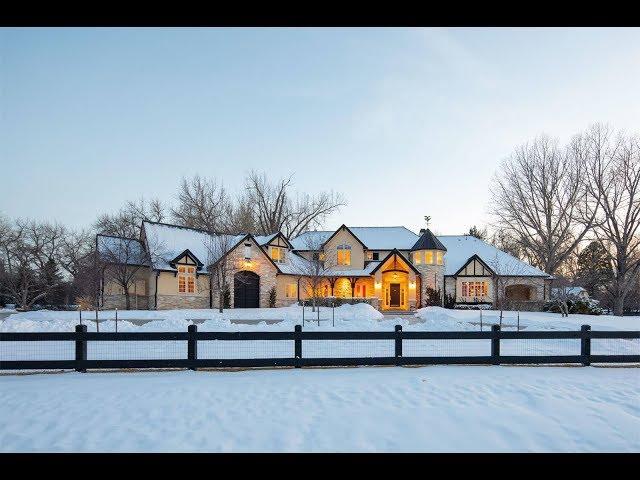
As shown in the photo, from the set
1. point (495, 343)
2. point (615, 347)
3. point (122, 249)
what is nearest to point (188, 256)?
point (122, 249)

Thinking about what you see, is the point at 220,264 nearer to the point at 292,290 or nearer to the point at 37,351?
the point at 292,290

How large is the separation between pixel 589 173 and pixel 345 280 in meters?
22.4

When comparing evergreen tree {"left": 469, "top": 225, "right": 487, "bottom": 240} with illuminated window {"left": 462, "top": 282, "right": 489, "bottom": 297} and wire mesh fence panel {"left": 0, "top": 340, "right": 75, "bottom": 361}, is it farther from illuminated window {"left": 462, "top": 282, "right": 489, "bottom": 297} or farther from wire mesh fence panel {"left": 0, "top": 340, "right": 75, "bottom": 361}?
wire mesh fence panel {"left": 0, "top": 340, "right": 75, "bottom": 361}

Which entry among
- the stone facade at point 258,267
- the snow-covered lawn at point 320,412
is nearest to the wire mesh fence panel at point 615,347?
Answer: the snow-covered lawn at point 320,412

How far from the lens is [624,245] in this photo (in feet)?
109

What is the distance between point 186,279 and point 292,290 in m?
8.64

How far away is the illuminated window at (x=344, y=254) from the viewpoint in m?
37.0

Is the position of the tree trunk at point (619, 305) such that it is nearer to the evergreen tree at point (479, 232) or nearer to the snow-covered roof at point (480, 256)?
the snow-covered roof at point (480, 256)

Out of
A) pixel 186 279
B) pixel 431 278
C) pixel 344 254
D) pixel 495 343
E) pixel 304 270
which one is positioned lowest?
pixel 495 343

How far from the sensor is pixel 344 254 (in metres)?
37.1

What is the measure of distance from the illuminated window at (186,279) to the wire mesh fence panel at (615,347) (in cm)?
2579

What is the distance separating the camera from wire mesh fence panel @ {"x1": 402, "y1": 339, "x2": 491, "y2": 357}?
39.7 feet

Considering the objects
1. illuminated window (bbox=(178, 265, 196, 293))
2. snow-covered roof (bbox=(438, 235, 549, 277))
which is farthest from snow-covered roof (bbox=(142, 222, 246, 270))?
snow-covered roof (bbox=(438, 235, 549, 277))

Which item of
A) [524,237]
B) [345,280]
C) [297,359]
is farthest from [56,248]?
[524,237]
